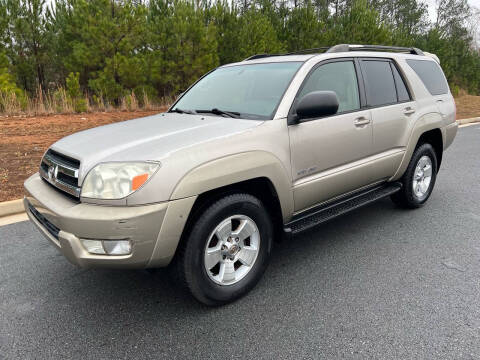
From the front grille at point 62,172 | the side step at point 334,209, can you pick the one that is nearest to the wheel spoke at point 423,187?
the side step at point 334,209

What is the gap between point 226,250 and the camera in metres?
2.72

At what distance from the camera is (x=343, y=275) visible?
10.2 feet

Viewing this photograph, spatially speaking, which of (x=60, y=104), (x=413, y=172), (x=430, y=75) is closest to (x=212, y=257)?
(x=413, y=172)

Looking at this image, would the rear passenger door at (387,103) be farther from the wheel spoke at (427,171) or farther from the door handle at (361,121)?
the wheel spoke at (427,171)

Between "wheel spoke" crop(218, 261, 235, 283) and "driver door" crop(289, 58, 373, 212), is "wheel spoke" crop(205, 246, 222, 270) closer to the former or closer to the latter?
"wheel spoke" crop(218, 261, 235, 283)

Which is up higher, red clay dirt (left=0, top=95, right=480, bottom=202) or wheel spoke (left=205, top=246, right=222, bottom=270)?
red clay dirt (left=0, top=95, right=480, bottom=202)

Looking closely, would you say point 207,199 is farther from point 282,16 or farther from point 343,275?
point 282,16

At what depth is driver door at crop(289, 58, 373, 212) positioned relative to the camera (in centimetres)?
305

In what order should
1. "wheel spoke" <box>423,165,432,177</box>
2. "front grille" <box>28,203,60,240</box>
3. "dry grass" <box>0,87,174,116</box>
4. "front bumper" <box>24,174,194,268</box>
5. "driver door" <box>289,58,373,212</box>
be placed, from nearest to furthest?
"front bumper" <box>24,174,194,268</box> < "front grille" <box>28,203,60,240</box> < "driver door" <box>289,58,373,212</box> < "wheel spoke" <box>423,165,432,177</box> < "dry grass" <box>0,87,174,116</box>

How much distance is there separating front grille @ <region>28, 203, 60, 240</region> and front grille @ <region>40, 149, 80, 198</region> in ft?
0.79

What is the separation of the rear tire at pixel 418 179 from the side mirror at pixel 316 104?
6.19ft

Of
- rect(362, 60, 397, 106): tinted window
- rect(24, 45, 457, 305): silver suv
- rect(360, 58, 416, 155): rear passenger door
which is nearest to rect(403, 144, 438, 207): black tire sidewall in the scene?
rect(24, 45, 457, 305): silver suv

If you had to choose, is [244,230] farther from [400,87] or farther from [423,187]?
[423,187]

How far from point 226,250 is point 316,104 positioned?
1.28 m
